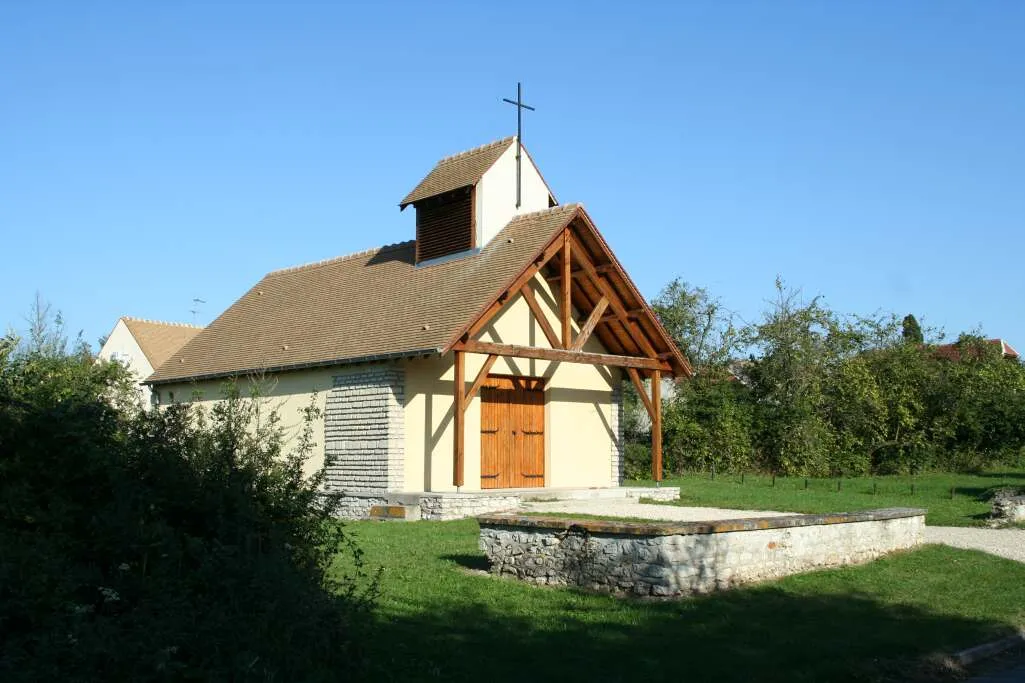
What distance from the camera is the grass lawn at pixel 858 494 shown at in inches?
739

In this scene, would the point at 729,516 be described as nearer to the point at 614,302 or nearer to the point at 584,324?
the point at 584,324

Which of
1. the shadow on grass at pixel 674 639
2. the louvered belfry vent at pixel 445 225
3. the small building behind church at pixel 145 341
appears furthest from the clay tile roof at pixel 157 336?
the shadow on grass at pixel 674 639

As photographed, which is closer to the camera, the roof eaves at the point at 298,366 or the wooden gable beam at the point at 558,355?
the roof eaves at the point at 298,366

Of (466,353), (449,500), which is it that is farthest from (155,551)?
(466,353)

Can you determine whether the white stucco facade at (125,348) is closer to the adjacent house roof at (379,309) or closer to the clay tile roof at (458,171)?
the adjacent house roof at (379,309)

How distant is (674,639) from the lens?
27.6ft

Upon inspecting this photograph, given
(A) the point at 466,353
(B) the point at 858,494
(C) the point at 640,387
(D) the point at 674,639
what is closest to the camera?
(D) the point at 674,639

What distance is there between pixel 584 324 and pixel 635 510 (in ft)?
17.3

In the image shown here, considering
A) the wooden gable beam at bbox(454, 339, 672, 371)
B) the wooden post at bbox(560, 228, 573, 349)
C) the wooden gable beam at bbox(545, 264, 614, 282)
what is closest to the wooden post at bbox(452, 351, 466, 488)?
the wooden gable beam at bbox(454, 339, 672, 371)

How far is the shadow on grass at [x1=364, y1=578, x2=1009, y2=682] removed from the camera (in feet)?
24.4

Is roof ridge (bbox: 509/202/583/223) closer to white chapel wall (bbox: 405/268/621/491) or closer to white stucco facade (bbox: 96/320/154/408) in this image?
white chapel wall (bbox: 405/268/621/491)

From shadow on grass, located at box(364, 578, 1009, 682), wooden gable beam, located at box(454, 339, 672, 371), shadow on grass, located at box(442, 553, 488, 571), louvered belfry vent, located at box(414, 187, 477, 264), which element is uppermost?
louvered belfry vent, located at box(414, 187, 477, 264)

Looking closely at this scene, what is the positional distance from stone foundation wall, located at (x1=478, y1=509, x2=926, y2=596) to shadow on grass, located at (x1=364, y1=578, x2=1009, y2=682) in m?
0.28

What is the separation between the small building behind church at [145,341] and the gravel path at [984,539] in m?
32.3
